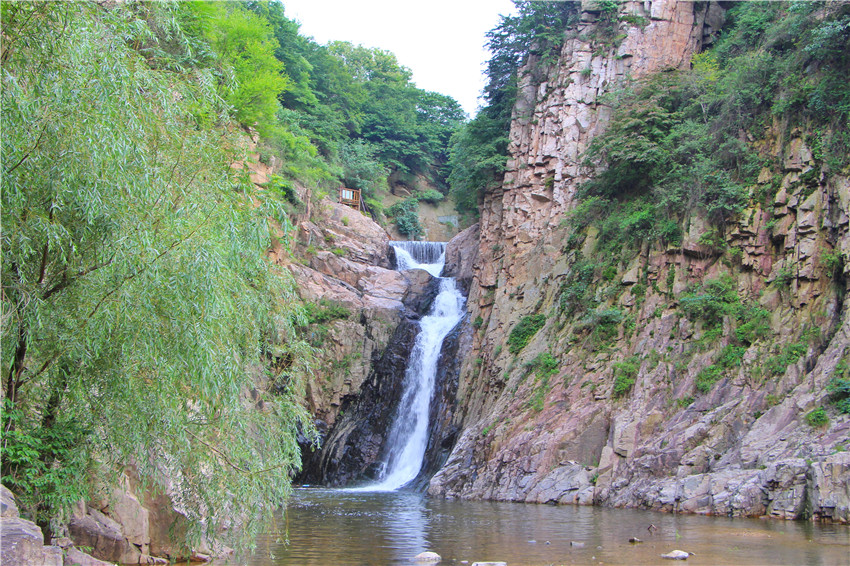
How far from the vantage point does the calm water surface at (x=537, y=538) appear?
10.7 meters

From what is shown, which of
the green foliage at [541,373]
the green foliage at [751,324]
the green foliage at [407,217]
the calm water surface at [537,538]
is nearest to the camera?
the calm water surface at [537,538]

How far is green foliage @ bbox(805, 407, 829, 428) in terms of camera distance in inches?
609

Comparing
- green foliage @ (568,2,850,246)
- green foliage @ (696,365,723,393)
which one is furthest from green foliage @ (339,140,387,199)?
green foliage @ (696,365,723,393)

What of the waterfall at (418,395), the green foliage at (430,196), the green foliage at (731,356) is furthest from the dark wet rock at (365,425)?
the green foliage at (430,196)

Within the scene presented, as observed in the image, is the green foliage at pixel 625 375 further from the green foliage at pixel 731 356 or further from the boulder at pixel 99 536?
the boulder at pixel 99 536

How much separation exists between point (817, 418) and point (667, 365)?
530cm

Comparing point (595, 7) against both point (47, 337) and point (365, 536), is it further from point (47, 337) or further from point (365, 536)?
point (47, 337)

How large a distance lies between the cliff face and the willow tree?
12107mm

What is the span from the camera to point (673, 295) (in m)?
22.1

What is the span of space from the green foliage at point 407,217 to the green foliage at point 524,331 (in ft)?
70.4

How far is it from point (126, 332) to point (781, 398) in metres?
16.1

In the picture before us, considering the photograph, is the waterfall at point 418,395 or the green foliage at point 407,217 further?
the green foliage at point 407,217

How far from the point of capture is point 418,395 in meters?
30.2

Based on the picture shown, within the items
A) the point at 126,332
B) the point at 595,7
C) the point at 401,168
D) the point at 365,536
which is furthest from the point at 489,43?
the point at 126,332
